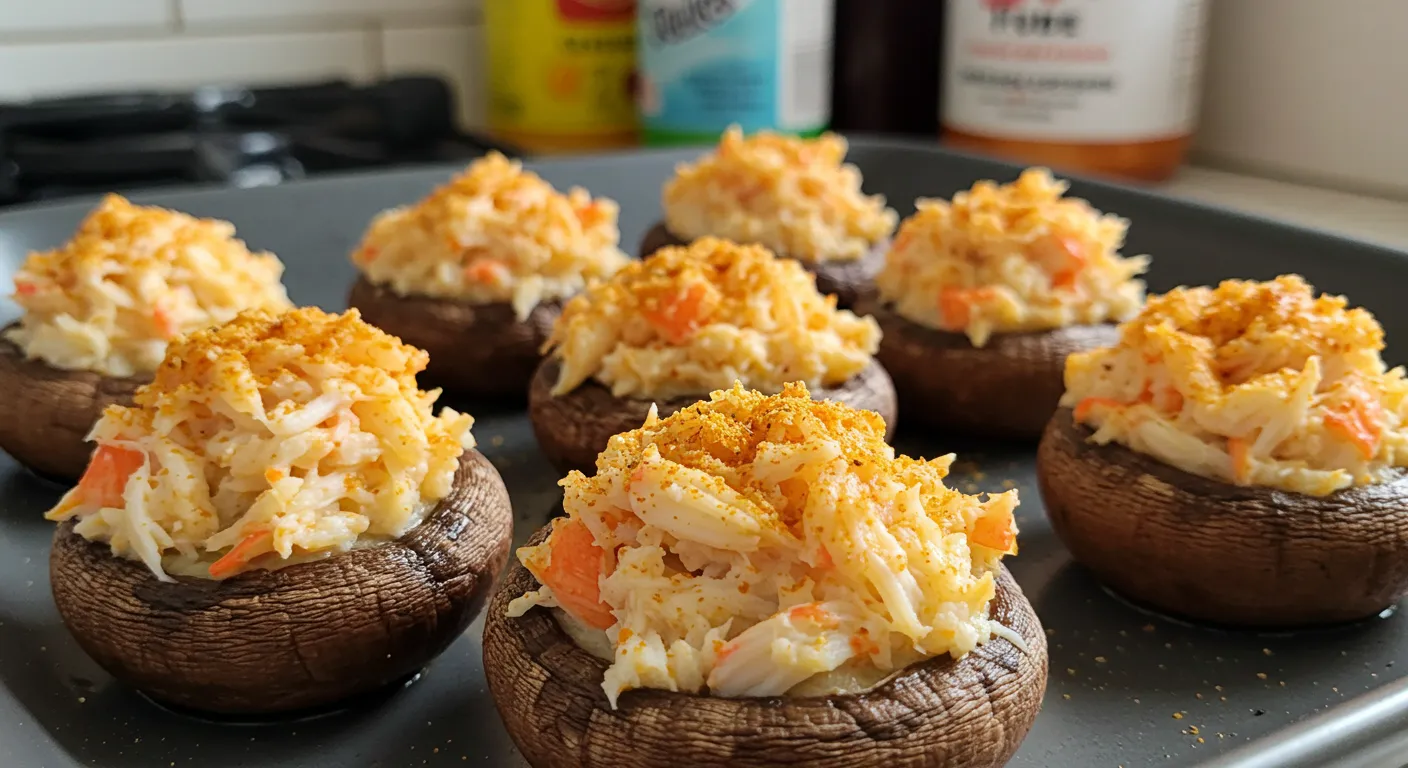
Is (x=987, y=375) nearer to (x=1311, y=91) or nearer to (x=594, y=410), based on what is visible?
(x=594, y=410)

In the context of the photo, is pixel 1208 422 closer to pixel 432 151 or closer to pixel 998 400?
pixel 998 400

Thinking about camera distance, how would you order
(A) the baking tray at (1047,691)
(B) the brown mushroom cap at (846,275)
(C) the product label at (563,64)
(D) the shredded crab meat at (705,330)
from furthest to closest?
(C) the product label at (563,64) < (B) the brown mushroom cap at (846,275) < (D) the shredded crab meat at (705,330) < (A) the baking tray at (1047,691)

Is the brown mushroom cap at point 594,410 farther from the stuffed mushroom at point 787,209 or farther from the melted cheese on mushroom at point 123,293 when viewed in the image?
the stuffed mushroom at point 787,209

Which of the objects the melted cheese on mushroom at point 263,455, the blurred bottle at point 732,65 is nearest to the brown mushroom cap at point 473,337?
the melted cheese on mushroom at point 263,455

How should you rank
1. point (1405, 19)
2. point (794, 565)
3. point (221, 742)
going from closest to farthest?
point (794, 565) → point (221, 742) → point (1405, 19)

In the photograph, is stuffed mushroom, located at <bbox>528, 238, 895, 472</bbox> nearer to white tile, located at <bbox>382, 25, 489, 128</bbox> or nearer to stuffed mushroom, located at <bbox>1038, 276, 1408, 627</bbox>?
stuffed mushroom, located at <bbox>1038, 276, 1408, 627</bbox>

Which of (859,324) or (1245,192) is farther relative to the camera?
(1245,192)

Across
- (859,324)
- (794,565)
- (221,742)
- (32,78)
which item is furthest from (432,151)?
(794,565)
